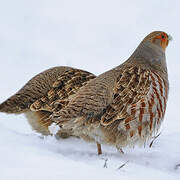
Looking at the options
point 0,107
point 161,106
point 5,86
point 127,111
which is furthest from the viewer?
point 5,86

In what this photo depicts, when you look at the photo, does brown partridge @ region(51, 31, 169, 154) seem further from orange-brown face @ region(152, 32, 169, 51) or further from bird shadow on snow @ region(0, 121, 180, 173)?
orange-brown face @ region(152, 32, 169, 51)

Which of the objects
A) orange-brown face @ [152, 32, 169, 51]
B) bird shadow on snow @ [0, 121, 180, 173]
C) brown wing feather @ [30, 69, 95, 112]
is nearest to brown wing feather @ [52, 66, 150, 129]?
bird shadow on snow @ [0, 121, 180, 173]

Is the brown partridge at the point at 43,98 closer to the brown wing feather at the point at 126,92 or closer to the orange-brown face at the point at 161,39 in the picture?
the brown wing feather at the point at 126,92

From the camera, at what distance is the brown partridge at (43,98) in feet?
13.7

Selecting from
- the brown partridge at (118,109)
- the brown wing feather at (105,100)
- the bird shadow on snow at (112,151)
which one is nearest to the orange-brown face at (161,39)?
the brown partridge at (118,109)

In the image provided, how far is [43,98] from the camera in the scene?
4.29 metres

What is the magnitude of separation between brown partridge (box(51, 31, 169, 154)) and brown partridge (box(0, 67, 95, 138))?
0.53 metres

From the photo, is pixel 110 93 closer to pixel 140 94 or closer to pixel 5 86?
pixel 140 94

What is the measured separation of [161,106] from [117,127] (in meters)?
0.57

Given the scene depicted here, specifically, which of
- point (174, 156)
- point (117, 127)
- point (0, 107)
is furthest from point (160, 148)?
point (0, 107)

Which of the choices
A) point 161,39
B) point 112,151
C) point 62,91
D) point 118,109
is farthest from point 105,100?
point 161,39

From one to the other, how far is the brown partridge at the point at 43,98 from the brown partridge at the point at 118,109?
0.53m

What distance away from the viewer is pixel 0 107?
424cm

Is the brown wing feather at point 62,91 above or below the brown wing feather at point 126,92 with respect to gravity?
below
